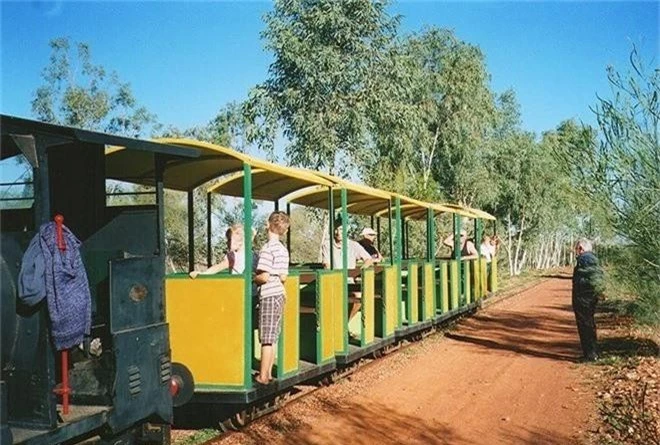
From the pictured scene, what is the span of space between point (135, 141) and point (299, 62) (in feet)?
53.0

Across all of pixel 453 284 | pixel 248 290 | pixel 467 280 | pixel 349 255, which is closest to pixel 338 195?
pixel 349 255

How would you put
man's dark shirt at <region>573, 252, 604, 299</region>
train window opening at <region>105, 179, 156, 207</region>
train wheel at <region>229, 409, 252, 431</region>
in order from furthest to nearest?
1. man's dark shirt at <region>573, 252, 604, 299</region>
2. train wheel at <region>229, 409, 252, 431</region>
3. train window opening at <region>105, 179, 156, 207</region>

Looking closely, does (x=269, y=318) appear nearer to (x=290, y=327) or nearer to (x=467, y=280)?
(x=290, y=327)

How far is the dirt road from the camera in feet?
22.0

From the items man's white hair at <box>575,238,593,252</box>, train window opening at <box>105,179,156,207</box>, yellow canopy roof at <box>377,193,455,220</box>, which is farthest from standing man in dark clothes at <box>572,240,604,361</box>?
train window opening at <box>105,179,156,207</box>

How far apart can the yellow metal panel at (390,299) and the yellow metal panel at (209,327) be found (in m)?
4.42

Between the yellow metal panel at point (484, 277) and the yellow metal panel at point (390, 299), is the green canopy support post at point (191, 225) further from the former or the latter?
the yellow metal panel at point (484, 277)

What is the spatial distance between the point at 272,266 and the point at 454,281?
8921mm

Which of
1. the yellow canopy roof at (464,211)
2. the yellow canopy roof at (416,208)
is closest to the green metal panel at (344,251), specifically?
Result: the yellow canopy roof at (416,208)

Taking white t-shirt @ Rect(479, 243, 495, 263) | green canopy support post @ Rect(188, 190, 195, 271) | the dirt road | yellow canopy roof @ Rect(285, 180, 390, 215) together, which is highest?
yellow canopy roof @ Rect(285, 180, 390, 215)

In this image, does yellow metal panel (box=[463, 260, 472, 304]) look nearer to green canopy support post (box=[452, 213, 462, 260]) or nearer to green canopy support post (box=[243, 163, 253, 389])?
green canopy support post (box=[452, 213, 462, 260])

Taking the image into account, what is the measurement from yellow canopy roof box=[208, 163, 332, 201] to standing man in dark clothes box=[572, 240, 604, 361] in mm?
4348

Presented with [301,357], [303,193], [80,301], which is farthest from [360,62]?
[80,301]

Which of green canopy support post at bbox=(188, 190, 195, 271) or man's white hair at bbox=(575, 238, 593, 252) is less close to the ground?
green canopy support post at bbox=(188, 190, 195, 271)
